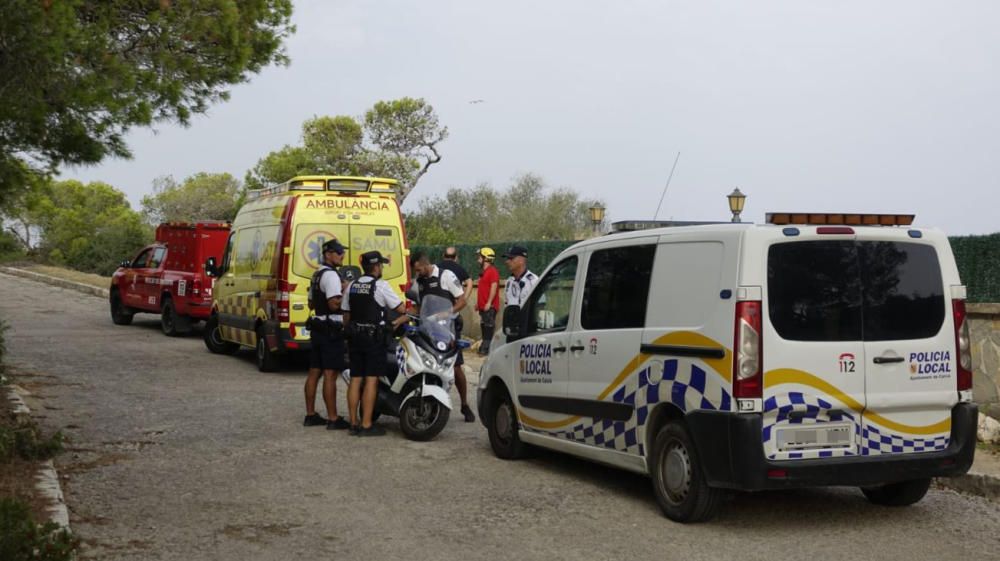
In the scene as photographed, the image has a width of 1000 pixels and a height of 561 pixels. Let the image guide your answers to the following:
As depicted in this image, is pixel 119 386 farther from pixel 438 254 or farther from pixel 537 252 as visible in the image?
pixel 438 254

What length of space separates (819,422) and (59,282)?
37849 mm

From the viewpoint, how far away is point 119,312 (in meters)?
25.0

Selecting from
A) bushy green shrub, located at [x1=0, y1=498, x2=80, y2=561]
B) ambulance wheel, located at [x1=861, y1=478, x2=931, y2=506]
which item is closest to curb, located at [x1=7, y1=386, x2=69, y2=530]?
bushy green shrub, located at [x1=0, y1=498, x2=80, y2=561]

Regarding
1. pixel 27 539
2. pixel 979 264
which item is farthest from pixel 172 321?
pixel 27 539

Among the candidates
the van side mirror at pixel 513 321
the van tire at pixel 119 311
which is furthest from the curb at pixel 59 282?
the van side mirror at pixel 513 321

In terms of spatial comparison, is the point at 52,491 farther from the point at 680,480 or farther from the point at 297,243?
the point at 297,243

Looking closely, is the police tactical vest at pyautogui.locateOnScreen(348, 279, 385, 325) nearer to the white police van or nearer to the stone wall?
the white police van

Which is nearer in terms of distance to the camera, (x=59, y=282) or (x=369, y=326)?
(x=369, y=326)

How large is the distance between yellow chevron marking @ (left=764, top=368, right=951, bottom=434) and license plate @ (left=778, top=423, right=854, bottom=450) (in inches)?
5.5

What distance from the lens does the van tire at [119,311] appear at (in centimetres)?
2478

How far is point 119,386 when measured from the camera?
14.3 metres

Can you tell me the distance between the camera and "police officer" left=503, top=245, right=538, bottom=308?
42.6 ft

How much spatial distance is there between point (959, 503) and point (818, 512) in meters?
1.19

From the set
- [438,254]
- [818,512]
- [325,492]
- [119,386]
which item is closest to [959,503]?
[818,512]
